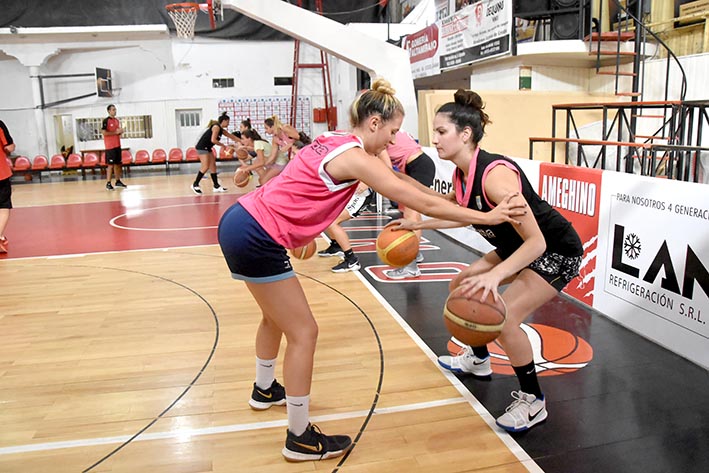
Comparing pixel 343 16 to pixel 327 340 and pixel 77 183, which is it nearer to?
pixel 77 183

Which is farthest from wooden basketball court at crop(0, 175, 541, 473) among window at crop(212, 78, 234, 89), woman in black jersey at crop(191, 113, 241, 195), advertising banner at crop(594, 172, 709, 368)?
window at crop(212, 78, 234, 89)

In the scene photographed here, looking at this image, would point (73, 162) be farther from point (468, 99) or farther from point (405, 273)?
point (468, 99)

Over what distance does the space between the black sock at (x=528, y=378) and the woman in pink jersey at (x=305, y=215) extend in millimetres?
921

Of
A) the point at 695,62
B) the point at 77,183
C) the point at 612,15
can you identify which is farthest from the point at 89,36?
the point at 695,62

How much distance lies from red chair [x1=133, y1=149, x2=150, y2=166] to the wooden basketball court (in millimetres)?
12210

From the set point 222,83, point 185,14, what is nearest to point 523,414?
point 185,14

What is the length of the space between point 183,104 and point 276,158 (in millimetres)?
11973

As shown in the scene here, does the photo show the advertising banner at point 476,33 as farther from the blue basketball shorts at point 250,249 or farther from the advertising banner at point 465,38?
the blue basketball shorts at point 250,249

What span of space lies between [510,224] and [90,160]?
17617 millimetres

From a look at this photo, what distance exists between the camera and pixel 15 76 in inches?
759

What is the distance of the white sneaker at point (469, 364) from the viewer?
3.61m

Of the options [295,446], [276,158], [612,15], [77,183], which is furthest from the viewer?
[77,183]

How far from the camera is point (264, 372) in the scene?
3.27 m

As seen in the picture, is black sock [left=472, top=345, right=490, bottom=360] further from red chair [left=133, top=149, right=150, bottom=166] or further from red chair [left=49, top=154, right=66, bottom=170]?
red chair [left=49, top=154, right=66, bottom=170]
